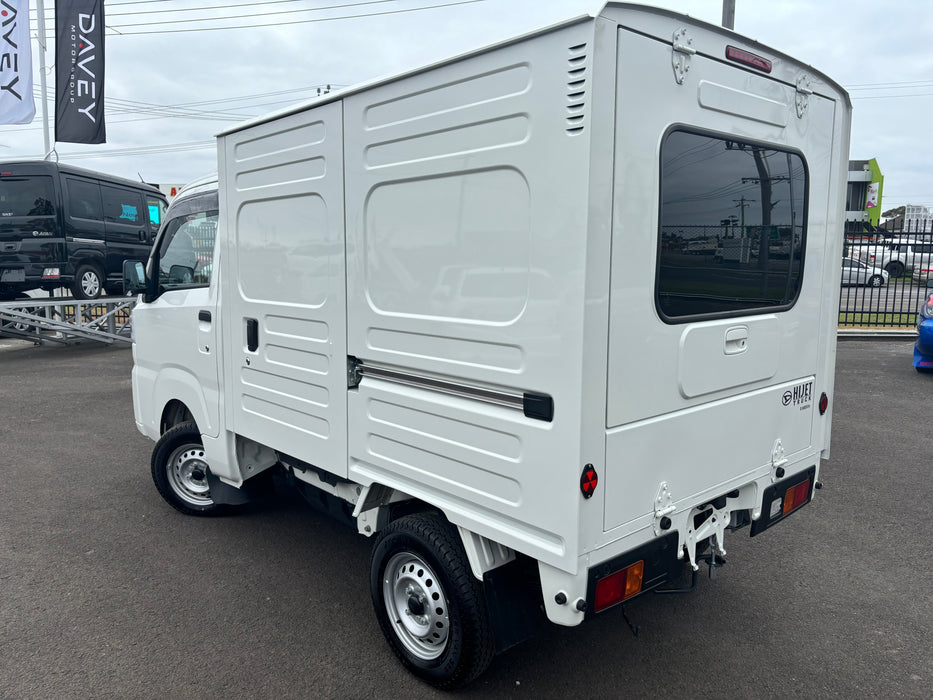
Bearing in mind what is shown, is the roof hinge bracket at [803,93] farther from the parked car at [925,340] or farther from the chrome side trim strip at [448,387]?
the parked car at [925,340]

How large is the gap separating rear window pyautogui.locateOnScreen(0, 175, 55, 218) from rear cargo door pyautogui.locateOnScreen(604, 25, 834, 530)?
12.1 m

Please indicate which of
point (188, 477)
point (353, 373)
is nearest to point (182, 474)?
point (188, 477)

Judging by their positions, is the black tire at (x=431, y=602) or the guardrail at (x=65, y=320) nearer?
the black tire at (x=431, y=602)

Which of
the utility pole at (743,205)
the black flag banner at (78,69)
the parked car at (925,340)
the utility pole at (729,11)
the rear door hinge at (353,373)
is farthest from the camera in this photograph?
the black flag banner at (78,69)

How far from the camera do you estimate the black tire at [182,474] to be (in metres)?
4.64

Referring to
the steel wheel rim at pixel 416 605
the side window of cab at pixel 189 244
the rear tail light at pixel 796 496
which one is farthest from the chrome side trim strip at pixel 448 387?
the side window of cab at pixel 189 244

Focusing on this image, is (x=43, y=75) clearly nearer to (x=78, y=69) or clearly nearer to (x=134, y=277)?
(x=78, y=69)

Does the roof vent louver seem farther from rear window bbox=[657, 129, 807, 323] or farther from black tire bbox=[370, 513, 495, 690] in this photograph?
black tire bbox=[370, 513, 495, 690]

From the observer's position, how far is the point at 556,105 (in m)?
2.18

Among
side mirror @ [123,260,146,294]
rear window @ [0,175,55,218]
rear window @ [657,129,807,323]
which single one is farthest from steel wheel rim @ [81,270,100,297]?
rear window @ [657,129,807,323]

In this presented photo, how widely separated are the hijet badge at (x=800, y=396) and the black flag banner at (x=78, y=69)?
48.7 ft

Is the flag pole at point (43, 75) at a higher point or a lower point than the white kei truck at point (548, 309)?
higher

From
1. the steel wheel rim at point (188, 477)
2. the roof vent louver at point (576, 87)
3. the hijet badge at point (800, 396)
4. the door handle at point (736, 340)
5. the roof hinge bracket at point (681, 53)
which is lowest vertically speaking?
the steel wheel rim at point (188, 477)

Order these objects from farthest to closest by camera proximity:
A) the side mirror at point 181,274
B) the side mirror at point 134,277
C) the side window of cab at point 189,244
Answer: the side mirror at point 134,277
the side mirror at point 181,274
the side window of cab at point 189,244
